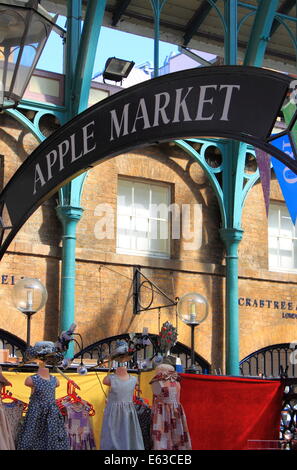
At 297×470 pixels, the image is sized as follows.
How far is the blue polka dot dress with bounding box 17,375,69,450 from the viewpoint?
28.6 feet

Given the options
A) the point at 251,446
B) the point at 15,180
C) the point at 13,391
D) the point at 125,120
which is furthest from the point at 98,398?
the point at 125,120

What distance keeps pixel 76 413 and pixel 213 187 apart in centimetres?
835

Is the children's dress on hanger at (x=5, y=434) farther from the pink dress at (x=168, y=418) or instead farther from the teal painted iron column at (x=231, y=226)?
the teal painted iron column at (x=231, y=226)

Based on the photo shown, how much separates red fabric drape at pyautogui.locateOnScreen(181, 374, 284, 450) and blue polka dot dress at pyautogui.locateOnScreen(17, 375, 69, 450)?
7.90 ft

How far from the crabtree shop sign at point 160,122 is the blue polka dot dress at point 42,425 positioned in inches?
61.0

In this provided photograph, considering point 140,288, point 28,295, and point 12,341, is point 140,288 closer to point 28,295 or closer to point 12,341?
point 12,341

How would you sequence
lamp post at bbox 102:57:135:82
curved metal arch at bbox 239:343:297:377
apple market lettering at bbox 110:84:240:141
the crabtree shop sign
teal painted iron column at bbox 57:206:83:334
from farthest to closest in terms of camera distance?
curved metal arch at bbox 239:343:297:377, lamp post at bbox 102:57:135:82, teal painted iron column at bbox 57:206:83:334, apple market lettering at bbox 110:84:240:141, the crabtree shop sign

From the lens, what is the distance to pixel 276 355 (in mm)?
18891

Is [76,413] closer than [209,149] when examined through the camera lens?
Yes

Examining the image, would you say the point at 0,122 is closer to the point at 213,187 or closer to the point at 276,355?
the point at 213,187

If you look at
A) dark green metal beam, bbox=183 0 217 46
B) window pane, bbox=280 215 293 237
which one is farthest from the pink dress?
dark green metal beam, bbox=183 0 217 46

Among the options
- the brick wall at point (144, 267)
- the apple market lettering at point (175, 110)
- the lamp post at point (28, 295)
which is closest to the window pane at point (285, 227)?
the brick wall at point (144, 267)

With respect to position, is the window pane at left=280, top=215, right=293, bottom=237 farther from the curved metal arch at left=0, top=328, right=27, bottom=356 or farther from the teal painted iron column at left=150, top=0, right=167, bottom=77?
the curved metal arch at left=0, top=328, right=27, bottom=356

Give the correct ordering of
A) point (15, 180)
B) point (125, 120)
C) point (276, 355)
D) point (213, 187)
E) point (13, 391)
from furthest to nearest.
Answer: point (276, 355)
point (213, 187)
point (13, 391)
point (15, 180)
point (125, 120)
